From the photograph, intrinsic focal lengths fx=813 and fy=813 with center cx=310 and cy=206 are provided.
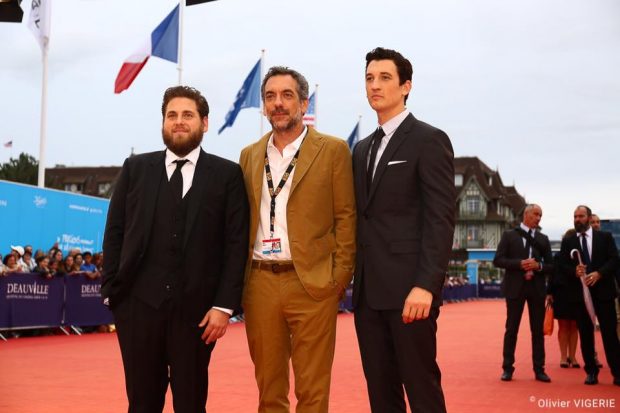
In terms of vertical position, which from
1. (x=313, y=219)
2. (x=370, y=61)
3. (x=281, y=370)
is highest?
(x=370, y=61)

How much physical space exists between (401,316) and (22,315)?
41.6 ft

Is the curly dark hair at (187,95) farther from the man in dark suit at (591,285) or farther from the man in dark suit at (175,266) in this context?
the man in dark suit at (591,285)

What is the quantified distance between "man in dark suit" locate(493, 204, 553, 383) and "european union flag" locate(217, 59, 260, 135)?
13.0m

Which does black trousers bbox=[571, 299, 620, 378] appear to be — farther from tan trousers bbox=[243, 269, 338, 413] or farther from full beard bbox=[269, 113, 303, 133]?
full beard bbox=[269, 113, 303, 133]

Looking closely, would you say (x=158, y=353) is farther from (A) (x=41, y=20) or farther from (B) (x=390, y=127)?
(A) (x=41, y=20)

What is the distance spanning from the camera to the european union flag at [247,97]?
73.6 feet

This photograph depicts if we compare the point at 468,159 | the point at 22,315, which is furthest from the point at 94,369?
the point at 468,159

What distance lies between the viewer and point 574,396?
8.26 m

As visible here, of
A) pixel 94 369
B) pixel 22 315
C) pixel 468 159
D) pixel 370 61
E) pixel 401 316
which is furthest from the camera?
pixel 468 159

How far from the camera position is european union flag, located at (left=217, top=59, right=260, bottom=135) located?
73.6ft

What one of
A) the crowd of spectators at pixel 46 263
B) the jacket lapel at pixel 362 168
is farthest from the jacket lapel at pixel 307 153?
the crowd of spectators at pixel 46 263

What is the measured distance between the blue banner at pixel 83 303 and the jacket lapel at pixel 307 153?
1304cm

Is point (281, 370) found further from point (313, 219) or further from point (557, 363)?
point (557, 363)

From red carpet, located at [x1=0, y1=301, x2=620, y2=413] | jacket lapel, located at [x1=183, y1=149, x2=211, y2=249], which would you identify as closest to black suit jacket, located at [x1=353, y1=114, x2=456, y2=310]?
jacket lapel, located at [x1=183, y1=149, x2=211, y2=249]
